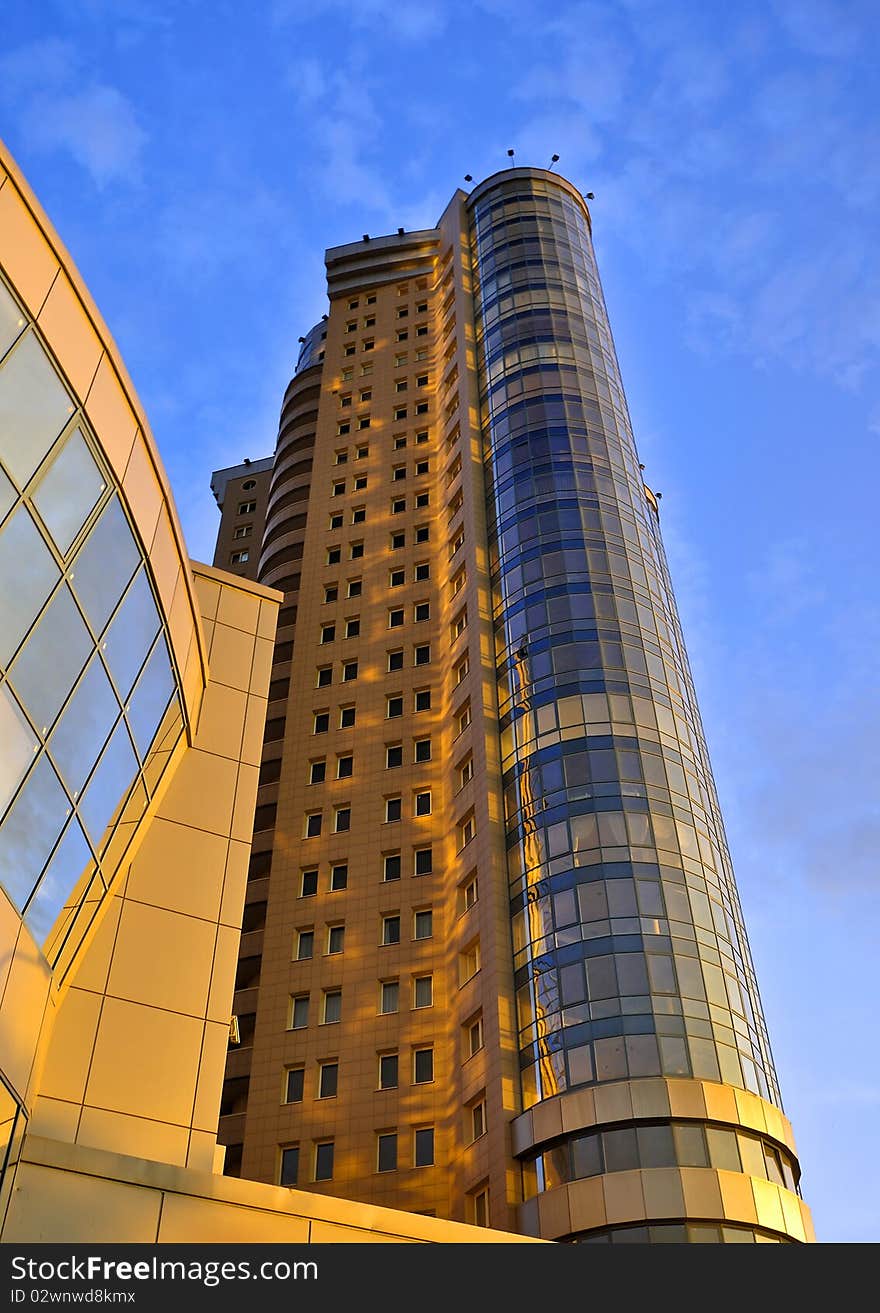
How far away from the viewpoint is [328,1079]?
1554 inches

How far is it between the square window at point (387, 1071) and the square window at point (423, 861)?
266 inches

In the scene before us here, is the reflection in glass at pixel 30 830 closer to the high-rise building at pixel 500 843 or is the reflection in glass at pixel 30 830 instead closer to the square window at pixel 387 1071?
the high-rise building at pixel 500 843

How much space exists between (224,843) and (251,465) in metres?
61.1

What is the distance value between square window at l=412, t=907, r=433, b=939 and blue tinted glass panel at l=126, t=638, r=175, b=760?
76.3ft

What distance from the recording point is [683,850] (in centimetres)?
3803

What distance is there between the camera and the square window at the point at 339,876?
4469 centimetres

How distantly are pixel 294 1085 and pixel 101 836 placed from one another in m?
24.1

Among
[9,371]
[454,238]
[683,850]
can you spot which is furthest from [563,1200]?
[454,238]

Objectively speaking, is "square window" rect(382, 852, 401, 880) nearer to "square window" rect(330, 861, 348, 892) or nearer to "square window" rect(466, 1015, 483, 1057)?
"square window" rect(330, 861, 348, 892)

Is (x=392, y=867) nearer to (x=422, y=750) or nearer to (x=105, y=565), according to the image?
(x=422, y=750)

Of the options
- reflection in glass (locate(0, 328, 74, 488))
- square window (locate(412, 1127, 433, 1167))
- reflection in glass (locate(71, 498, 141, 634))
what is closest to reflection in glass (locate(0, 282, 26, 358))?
reflection in glass (locate(0, 328, 74, 488))

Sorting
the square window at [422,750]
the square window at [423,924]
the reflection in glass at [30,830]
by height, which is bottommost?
the reflection in glass at [30,830]

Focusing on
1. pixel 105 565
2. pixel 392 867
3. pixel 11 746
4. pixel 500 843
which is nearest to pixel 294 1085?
pixel 392 867

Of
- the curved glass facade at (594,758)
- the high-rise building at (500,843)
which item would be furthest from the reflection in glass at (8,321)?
the curved glass facade at (594,758)
